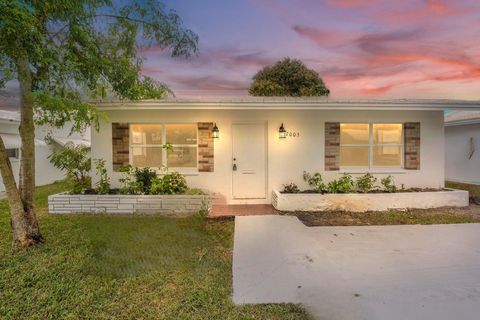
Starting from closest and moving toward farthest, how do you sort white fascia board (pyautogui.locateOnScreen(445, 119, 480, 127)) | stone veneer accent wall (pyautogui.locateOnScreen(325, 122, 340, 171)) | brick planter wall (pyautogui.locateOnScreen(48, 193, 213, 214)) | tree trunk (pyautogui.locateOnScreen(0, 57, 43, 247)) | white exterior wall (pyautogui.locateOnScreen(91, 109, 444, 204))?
1. tree trunk (pyautogui.locateOnScreen(0, 57, 43, 247))
2. brick planter wall (pyautogui.locateOnScreen(48, 193, 213, 214))
3. white exterior wall (pyautogui.locateOnScreen(91, 109, 444, 204))
4. stone veneer accent wall (pyautogui.locateOnScreen(325, 122, 340, 171))
5. white fascia board (pyautogui.locateOnScreen(445, 119, 480, 127))

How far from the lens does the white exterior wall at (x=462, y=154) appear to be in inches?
468

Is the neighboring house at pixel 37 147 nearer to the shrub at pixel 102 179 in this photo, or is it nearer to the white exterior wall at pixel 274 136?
the shrub at pixel 102 179

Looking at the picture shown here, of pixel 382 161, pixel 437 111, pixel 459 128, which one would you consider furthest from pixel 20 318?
pixel 459 128

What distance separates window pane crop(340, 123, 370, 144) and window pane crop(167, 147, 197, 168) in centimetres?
459

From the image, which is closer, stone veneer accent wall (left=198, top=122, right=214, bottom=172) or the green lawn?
→ the green lawn

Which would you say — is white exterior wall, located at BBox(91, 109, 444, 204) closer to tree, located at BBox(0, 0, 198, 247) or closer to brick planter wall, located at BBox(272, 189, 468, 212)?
brick planter wall, located at BBox(272, 189, 468, 212)

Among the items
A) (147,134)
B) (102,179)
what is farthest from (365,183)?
(102,179)

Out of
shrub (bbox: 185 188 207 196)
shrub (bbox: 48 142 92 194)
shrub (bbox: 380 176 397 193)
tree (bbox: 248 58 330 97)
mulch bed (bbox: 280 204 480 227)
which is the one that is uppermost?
tree (bbox: 248 58 330 97)

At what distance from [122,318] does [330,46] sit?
37.5 feet

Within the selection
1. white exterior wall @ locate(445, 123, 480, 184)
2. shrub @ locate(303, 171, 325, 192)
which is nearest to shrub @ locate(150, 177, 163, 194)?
shrub @ locate(303, 171, 325, 192)

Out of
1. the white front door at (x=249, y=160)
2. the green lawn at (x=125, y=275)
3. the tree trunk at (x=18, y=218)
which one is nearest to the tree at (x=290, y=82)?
the white front door at (x=249, y=160)

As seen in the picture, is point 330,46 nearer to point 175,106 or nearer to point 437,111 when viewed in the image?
point 437,111

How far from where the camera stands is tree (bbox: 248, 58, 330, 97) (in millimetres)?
21266

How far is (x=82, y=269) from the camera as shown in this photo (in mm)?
3967
